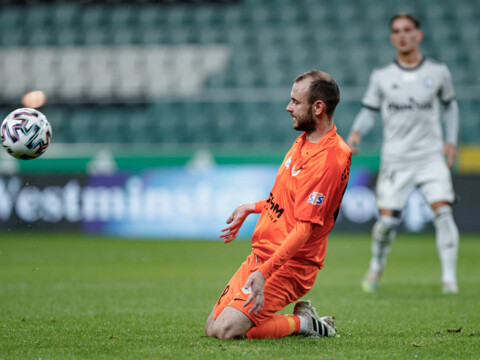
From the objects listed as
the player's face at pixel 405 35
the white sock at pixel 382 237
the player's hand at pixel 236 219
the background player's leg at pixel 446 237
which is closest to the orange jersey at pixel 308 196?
the player's hand at pixel 236 219

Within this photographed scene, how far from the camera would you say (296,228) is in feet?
14.0

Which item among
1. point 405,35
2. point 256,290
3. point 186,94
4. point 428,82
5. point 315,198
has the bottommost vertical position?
point 256,290

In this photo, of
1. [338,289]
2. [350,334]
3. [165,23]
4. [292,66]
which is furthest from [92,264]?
[165,23]

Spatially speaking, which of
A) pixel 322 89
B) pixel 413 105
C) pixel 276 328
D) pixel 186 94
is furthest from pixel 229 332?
pixel 186 94

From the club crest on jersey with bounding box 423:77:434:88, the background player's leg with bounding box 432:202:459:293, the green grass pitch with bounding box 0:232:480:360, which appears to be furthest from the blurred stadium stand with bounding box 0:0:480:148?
the background player's leg with bounding box 432:202:459:293

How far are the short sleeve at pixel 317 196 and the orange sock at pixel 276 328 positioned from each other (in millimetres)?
756

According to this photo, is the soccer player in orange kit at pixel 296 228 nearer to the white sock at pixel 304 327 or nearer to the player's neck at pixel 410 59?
the white sock at pixel 304 327

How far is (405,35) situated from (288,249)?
382 centimetres

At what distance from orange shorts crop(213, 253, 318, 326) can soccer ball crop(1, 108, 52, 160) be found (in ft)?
5.34

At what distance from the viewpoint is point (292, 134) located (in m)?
15.6

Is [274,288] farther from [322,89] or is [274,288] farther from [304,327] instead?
[322,89]

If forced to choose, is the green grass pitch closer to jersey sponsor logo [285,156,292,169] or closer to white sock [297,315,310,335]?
white sock [297,315,310,335]

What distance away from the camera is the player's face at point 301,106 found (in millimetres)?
4410

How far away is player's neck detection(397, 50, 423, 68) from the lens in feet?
24.6
